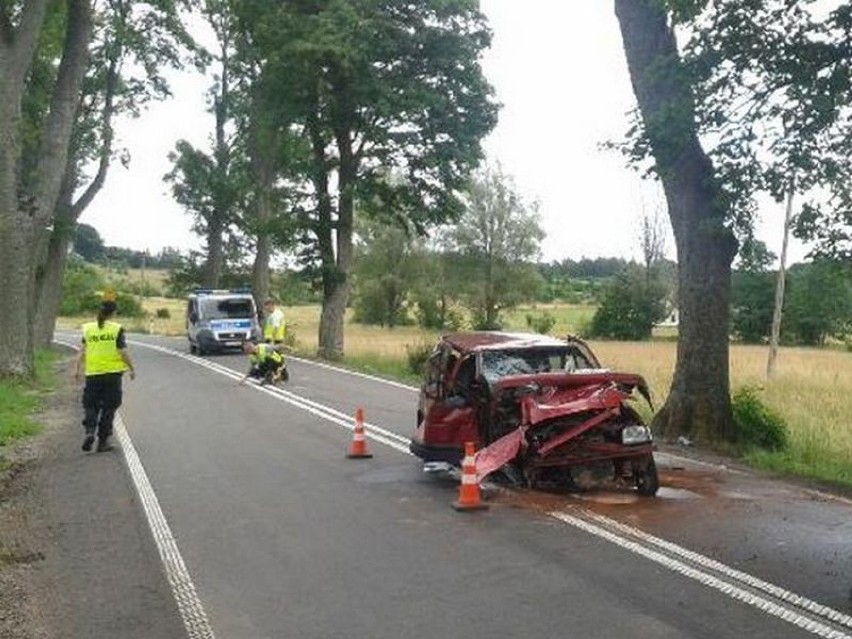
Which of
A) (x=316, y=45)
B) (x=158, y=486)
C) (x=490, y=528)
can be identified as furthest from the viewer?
(x=316, y=45)

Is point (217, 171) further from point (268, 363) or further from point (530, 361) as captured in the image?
point (530, 361)

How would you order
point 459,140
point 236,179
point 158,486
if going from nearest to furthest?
1. point 158,486
2. point 459,140
3. point 236,179

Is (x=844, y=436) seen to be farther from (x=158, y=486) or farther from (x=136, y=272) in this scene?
(x=136, y=272)

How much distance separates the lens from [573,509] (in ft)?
29.7

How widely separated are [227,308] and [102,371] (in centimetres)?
2476

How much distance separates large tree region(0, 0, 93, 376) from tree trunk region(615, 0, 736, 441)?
1283 centimetres

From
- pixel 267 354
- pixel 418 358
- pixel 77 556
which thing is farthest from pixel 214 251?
pixel 77 556

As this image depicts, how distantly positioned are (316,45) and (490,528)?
23.8 m

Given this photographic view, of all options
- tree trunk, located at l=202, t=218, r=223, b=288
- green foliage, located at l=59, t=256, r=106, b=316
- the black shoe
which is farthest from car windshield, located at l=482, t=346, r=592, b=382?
green foliage, located at l=59, t=256, r=106, b=316

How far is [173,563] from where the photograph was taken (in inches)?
295

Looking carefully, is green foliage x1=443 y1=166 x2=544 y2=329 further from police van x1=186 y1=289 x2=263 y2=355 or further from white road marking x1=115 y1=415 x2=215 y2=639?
white road marking x1=115 y1=415 x2=215 y2=639

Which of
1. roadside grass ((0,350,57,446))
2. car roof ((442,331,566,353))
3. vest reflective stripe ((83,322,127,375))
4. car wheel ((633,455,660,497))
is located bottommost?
roadside grass ((0,350,57,446))

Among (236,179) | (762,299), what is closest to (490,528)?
(236,179)

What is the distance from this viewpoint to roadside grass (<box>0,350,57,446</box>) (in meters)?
14.7
